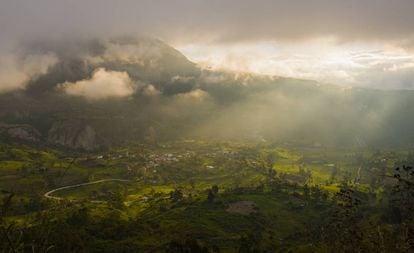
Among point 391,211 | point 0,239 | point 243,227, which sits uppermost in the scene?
point 0,239

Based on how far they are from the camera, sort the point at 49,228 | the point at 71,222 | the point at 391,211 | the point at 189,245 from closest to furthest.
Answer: the point at 49,228 < the point at 189,245 < the point at 391,211 < the point at 71,222

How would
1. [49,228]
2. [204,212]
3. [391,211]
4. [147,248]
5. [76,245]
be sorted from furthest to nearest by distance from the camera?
[204,212] < [391,211] < [147,248] < [76,245] < [49,228]

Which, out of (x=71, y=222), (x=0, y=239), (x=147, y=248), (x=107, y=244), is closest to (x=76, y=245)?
(x=107, y=244)

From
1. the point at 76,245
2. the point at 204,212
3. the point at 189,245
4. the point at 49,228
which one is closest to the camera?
the point at 49,228

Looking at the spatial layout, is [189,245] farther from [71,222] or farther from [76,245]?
[71,222]

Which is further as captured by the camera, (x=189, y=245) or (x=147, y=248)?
(x=147, y=248)

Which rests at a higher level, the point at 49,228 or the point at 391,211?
the point at 49,228

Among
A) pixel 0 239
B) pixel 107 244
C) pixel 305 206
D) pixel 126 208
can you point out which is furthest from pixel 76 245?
pixel 0 239

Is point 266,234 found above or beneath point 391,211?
beneath

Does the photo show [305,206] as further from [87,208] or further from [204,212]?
[87,208]
